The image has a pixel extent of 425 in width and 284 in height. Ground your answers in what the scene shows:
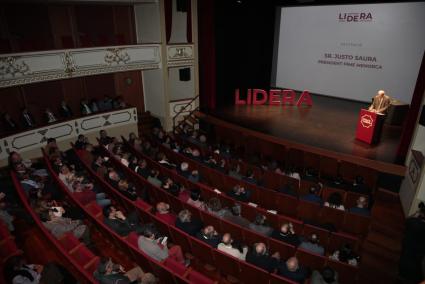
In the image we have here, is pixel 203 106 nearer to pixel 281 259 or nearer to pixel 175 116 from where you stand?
pixel 175 116

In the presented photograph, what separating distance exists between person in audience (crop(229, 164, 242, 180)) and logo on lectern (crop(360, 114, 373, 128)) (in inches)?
121

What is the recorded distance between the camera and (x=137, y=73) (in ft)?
35.3

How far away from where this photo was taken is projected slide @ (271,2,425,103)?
880cm

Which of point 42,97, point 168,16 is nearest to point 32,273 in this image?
point 42,97

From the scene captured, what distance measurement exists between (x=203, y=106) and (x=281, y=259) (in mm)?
7133

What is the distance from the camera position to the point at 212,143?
30.2ft

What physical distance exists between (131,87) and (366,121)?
7.11 metres

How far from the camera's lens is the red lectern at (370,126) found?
7145 mm

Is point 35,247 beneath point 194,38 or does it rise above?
beneath

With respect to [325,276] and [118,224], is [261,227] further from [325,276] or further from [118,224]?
[118,224]

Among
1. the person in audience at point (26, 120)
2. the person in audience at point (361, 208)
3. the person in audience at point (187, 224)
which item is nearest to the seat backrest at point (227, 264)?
the person in audience at point (187, 224)

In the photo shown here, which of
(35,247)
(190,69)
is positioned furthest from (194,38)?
(35,247)

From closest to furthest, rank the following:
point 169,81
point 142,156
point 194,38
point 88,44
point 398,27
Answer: point 142,156, point 398,27, point 88,44, point 194,38, point 169,81

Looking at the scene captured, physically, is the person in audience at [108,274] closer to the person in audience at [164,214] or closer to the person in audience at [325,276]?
the person in audience at [164,214]
